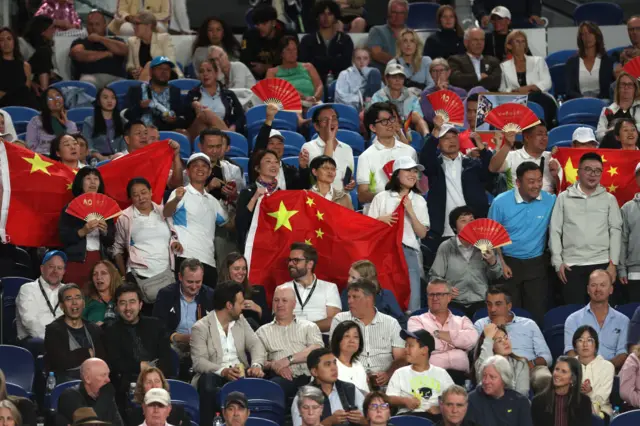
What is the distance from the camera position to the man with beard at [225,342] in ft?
36.2

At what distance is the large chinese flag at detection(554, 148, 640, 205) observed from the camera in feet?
43.3

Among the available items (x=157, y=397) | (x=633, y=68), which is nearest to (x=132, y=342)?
(x=157, y=397)

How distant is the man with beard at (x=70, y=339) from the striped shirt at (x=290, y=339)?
1.16m

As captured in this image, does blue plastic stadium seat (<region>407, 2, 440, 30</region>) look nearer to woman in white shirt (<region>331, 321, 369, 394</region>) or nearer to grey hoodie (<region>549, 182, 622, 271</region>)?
grey hoodie (<region>549, 182, 622, 271</region>)

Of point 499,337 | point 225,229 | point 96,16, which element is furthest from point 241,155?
point 499,337

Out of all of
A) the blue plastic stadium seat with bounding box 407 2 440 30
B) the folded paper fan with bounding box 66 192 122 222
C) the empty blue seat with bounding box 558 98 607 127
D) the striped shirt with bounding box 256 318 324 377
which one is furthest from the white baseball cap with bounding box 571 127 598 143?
the blue plastic stadium seat with bounding box 407 2 440 30

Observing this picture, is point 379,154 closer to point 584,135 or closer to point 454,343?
point 584,135

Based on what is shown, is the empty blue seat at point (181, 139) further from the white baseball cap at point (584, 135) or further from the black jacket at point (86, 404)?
the black jacket at point (86, 404)

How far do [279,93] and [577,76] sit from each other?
10.6 feet

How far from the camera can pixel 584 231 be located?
1248 cm

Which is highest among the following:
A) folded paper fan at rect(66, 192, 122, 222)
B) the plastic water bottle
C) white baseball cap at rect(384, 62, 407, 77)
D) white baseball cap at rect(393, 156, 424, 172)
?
white baseball cap at rect(393, 156, 424, 172)

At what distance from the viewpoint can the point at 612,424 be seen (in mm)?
10422

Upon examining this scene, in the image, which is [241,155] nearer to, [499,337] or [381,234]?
[381,234]

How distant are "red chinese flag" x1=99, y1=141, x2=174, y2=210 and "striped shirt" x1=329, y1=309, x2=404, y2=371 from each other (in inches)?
95.2
